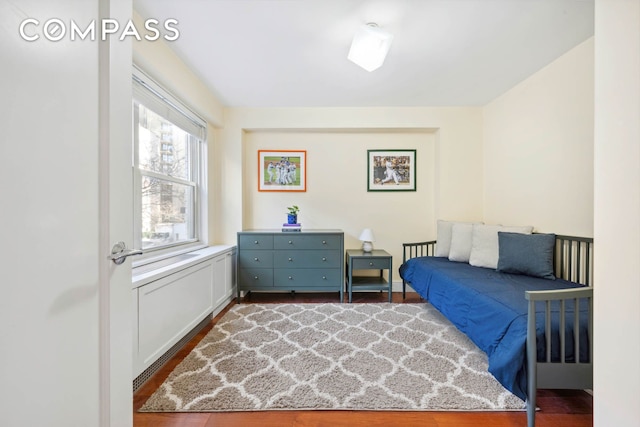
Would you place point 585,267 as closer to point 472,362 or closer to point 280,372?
point 472,362

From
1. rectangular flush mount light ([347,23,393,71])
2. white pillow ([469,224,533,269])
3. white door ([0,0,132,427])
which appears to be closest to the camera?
white door ([0,0,132,427])

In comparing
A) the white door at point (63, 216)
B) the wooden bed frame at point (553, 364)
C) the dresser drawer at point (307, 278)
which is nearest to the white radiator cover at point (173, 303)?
the dresser drawer at point (307, 278)

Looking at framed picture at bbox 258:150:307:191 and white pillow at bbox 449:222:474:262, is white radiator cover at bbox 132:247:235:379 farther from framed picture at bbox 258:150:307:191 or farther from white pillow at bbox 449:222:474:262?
white pillow at bbox 449:222:474:262

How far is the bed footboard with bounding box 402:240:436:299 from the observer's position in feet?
10.8

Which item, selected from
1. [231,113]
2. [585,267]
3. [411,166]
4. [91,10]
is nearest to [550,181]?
[585,267]

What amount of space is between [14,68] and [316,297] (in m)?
3.07

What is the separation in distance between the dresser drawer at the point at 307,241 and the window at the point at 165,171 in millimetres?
940

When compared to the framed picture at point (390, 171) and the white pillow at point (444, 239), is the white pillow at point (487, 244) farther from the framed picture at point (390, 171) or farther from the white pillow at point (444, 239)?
the framed picture at point (390, 171)

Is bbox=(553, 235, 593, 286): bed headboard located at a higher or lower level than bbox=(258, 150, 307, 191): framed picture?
lower

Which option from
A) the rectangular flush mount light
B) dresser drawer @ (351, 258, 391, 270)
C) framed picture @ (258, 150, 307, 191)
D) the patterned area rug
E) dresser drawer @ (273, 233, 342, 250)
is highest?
the rectangular flush mount light

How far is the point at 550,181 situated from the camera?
2365 millimetres

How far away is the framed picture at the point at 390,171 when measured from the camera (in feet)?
11.6

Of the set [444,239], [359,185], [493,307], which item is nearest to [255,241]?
[359,185]

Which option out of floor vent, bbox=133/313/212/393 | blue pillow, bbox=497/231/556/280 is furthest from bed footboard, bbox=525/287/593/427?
→ floor vent, bbox=133/313/212/393
